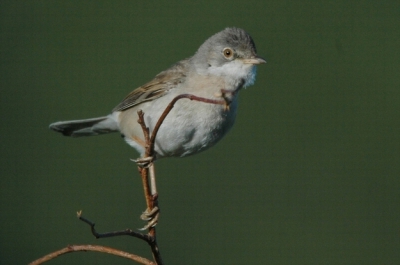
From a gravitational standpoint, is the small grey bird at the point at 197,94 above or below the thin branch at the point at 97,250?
above

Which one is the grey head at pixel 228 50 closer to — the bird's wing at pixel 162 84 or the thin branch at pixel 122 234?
the bird's wing at pixel 162 84

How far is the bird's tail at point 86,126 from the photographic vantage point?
14.7 ft

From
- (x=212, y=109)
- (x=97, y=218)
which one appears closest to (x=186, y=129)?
(x=212, y=109)

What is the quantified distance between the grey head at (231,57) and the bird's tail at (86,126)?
97cm

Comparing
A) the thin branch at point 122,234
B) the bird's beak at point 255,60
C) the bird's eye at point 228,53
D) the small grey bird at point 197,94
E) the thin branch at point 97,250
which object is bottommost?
the thin branch at point 97,250

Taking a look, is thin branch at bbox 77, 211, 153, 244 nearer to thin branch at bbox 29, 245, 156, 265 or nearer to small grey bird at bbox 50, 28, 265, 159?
thin branch at bbox 29, 245, 156, 265

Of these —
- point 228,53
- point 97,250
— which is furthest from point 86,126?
point 97,250

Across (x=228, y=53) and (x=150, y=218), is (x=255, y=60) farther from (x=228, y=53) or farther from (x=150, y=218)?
(x=150, y=218)

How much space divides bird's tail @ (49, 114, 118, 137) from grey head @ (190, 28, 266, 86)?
38.2 inches

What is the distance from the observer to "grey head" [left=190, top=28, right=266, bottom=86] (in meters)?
3.56

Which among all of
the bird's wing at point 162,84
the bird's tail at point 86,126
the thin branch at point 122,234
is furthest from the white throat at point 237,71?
the thin branch at point 122,234

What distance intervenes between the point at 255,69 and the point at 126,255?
2.18 m

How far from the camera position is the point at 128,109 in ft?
13.6

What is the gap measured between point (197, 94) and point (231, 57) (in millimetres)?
317
